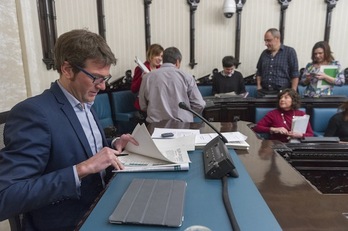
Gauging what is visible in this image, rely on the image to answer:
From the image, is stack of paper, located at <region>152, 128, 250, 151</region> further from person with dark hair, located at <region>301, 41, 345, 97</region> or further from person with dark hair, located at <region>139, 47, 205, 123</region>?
person with dark hair, located at <region>301, 41, 345, 97</region>

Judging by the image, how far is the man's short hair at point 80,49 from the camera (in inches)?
40.4

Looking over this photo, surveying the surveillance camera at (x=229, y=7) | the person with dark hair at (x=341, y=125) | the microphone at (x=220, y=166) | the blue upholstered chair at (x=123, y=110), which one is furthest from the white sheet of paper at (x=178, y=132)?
the surveillance camera at (x=229, y=7)

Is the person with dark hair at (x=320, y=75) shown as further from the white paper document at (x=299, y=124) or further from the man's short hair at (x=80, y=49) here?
the man's short hair at (x=80, y=49)

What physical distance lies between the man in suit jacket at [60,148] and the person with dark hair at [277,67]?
3.04m

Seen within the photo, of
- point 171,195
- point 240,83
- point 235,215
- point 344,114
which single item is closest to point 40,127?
point 171,195

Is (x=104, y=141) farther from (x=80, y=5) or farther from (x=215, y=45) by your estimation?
(x=215, y=45)

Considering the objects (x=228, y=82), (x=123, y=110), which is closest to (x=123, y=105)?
(x=123, y=110)

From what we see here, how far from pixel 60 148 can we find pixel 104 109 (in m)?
3.03

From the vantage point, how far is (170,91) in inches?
99.9

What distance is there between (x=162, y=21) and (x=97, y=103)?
1.84m

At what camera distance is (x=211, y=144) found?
129 centimetres

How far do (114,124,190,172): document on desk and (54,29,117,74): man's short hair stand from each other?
347 millimetres

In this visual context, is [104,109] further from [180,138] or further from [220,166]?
[220,166]

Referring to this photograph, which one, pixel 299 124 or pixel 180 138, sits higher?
pixel 180 138
